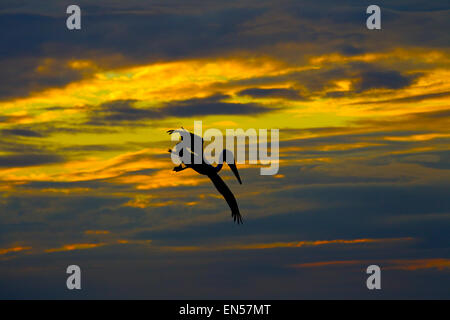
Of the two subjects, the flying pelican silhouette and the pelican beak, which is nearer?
the flying pelican silhouette

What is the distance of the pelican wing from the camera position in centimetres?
4944

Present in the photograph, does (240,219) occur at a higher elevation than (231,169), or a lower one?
lower

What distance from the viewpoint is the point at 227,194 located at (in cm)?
5059

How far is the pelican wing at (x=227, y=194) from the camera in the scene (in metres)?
49.4

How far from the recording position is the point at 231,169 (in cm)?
5009

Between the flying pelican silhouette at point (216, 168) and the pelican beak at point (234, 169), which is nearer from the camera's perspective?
the flying pelican silhouette at point (216, 168)
